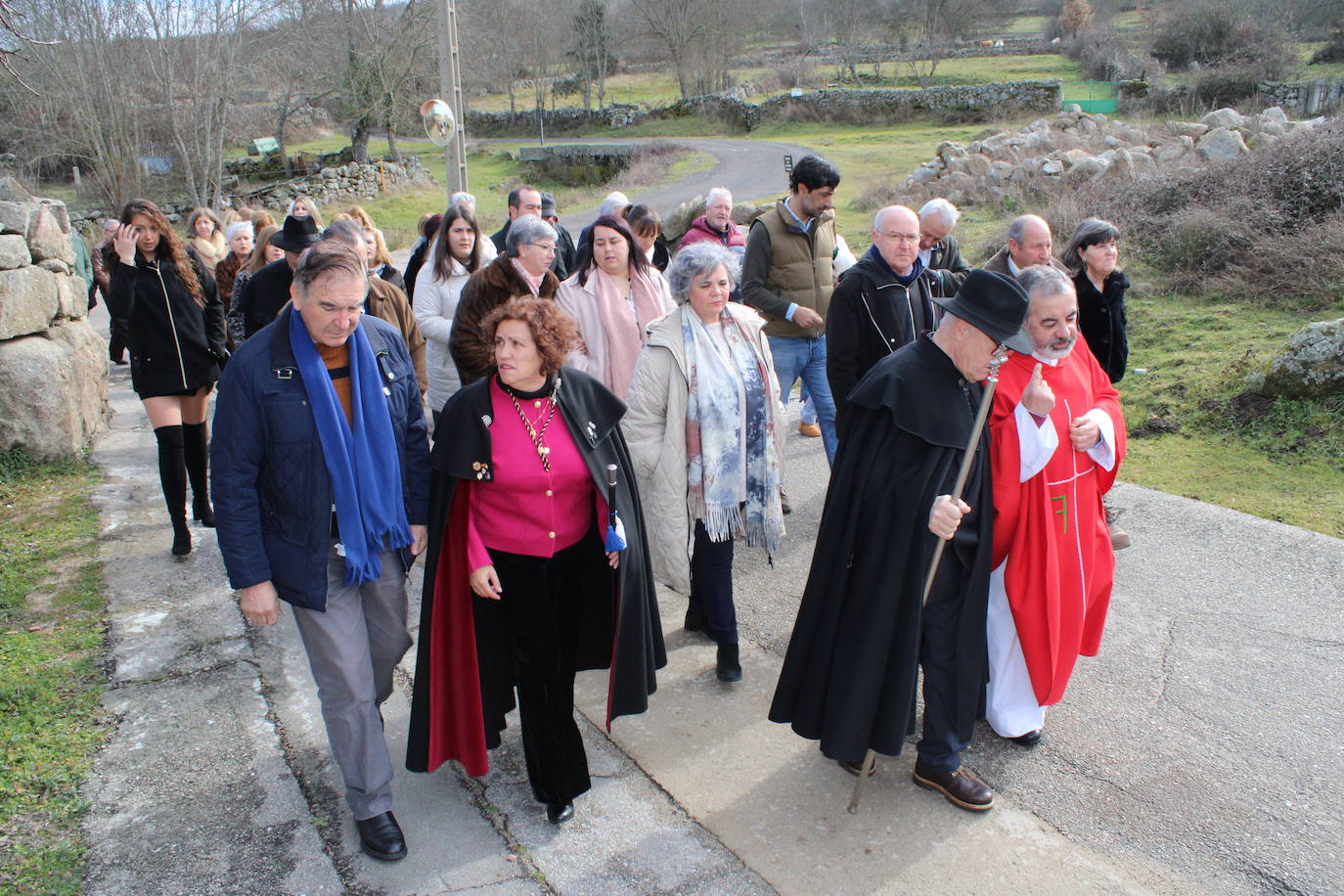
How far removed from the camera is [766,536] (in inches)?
168

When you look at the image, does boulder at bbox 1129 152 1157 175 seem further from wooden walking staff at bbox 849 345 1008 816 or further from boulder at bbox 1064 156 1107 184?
wooden walking staff at bbox 849 345 1008 816

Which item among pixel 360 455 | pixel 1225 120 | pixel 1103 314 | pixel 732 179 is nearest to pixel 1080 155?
pixel 1225 120

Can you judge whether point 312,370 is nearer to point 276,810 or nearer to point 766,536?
point 276,810

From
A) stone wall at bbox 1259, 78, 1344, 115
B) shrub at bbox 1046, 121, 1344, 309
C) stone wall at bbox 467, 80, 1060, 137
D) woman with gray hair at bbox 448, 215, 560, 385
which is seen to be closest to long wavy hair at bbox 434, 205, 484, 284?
woman with gray hair at bbox 448, 215, 560, 385

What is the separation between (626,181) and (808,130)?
10.9 meters

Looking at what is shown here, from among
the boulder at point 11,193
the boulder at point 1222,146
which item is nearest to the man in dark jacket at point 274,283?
the boulder at point 11,193

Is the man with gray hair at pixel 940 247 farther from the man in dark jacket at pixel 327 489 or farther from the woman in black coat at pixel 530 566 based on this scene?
the man in dark jacket at pixel 327 489

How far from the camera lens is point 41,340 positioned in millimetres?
6871

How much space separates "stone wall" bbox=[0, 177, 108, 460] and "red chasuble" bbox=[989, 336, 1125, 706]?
632cm

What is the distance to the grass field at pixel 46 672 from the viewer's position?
3115mm

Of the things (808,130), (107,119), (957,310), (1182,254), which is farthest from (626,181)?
(957,310)

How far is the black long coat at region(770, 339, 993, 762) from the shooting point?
3156 mm

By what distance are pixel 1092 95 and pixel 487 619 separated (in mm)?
39469

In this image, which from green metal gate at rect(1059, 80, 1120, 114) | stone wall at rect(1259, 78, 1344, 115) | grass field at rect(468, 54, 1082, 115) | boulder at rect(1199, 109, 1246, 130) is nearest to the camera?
boulder at rect(1199, 109, 1246, 130)
